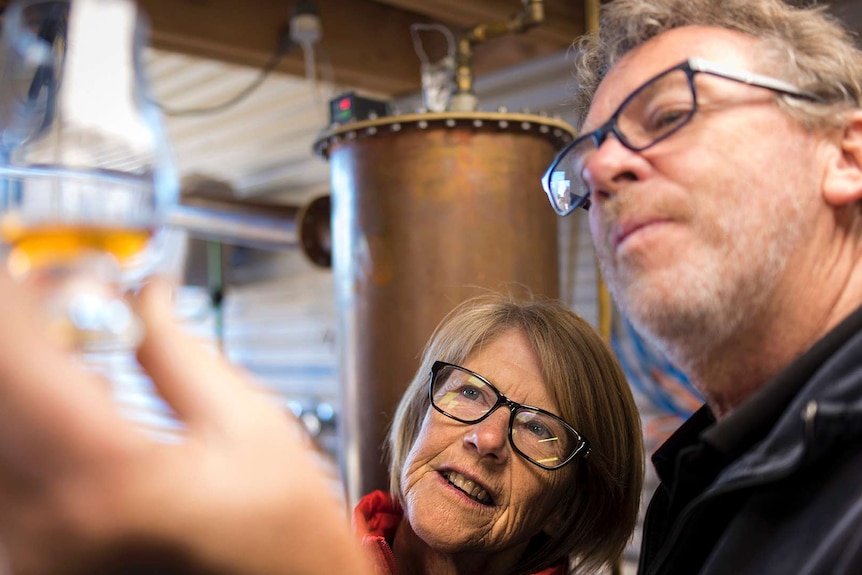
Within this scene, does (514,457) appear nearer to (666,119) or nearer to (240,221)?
(666,119)

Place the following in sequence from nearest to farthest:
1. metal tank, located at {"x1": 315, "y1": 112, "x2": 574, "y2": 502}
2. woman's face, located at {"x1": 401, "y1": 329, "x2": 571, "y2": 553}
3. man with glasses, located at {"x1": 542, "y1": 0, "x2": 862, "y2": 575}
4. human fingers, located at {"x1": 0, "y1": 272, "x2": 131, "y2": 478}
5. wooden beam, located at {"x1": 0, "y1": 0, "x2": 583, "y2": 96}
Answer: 1. human fingers, located at {"x1": 0, "y1": 272, "x2": 131, "y2": 478}
2. man with glasses, located at {"x1": 542, "y1": 0, "x2": 862, "y2": 575}
3. woman's face, located at {"x1": 401, "y1": 329, "x2": 571, "y2": 553}
4. metal tank, located at {"x1": 315, "y1": 112, "x2": 574, "y2": 502}
5. wooden beam, located at {"x1": 0, "y1": 0, "x2": 583, "y2": 96}

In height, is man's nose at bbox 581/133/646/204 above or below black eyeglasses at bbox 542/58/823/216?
below

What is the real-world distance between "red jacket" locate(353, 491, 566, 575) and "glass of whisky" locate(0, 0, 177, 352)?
0.94 meters

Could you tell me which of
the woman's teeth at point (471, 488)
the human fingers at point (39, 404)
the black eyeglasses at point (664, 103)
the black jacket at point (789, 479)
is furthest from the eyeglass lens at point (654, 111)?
the human fingers at point (39, 404)

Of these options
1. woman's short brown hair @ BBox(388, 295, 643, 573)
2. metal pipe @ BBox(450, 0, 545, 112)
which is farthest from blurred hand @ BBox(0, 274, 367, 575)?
metal pipe @ BBox(450, 0, 545, 112)

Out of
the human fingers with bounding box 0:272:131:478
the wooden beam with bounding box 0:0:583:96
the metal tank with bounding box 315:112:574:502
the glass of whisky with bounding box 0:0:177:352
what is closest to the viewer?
the human fingers with bounding box 0:272:131:478

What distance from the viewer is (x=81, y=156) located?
1.68 feet

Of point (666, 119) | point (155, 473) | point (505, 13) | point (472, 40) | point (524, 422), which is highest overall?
point (505, 13)

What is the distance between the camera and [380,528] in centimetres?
149

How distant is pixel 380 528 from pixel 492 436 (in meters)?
0.33

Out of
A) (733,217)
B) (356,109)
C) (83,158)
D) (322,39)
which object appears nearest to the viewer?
(83,158)

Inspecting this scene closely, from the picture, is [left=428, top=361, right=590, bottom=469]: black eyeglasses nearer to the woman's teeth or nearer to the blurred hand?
the woman's teeth

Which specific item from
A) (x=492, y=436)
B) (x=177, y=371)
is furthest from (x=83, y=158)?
(x=492, y=436)

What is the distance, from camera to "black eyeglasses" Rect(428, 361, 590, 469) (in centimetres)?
137
